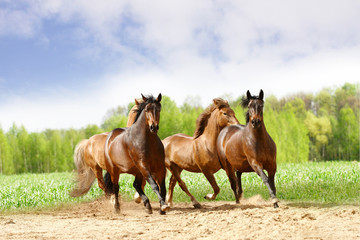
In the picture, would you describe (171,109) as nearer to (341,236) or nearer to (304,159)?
(304,159)

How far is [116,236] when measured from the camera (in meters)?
5.61

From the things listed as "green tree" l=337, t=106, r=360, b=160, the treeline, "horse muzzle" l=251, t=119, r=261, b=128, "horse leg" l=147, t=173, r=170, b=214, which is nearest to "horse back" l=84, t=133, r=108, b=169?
"horse leg" l=147, t=173, r=170, b=214

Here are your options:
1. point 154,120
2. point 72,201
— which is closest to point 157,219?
point 154,120

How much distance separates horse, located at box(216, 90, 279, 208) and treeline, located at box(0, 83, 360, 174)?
19622mm

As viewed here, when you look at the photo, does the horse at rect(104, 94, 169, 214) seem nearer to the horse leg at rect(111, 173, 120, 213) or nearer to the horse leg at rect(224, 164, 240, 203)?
the horse leg at rect(111, 173, 120, 213)

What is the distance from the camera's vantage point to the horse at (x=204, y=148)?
8.27 m

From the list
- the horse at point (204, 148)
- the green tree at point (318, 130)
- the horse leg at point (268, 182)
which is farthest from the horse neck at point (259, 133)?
the green tree at point (318, 130)

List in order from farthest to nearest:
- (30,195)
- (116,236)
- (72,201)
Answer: (30,195)
(72,201)
(116,236)

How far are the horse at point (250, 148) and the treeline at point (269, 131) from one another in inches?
773

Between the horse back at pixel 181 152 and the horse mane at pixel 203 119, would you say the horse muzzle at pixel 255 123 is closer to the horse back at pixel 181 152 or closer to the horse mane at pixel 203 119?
the horse mane at pixel 203 119

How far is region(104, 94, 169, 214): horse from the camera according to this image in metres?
6.86

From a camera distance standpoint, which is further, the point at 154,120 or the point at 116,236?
the point at 154,120

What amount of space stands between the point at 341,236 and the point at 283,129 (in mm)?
31555

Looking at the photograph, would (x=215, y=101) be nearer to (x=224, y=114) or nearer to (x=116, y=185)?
(x=224, y=114)
